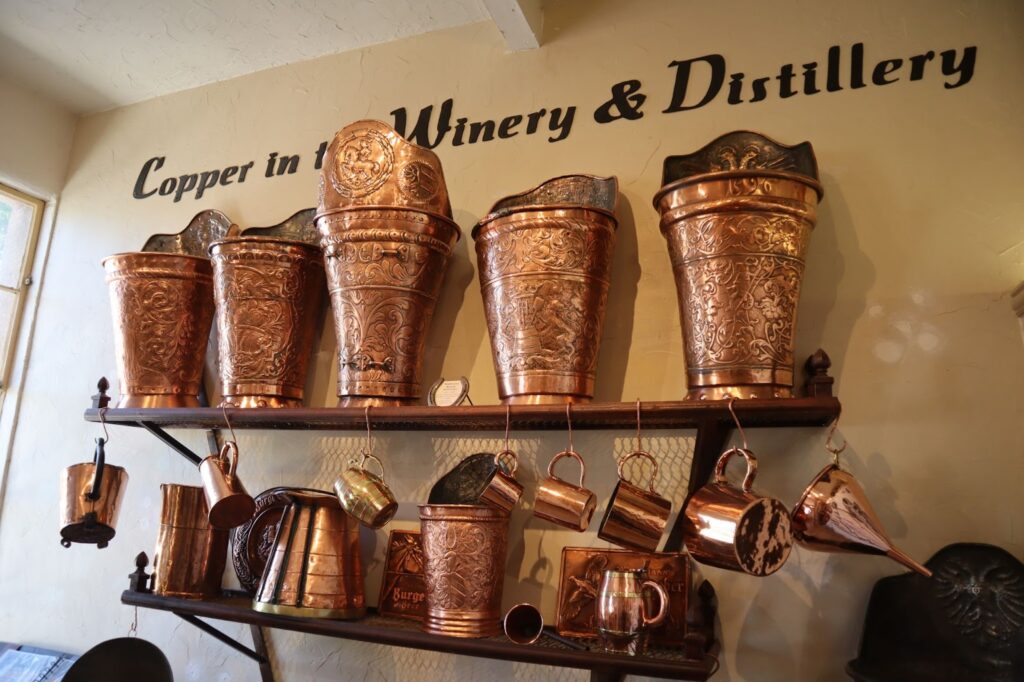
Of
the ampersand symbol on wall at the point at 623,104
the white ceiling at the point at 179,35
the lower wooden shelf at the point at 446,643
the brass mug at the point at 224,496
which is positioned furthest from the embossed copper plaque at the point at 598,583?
the white ceiling at the point at 179,35

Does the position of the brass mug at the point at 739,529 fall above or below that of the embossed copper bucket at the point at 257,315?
below

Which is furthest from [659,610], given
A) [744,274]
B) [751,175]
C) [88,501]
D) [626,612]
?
[88,501]

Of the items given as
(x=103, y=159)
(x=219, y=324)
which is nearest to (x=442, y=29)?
(x=219, y=324)

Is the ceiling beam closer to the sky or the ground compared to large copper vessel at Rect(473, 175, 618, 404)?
closer to the sky

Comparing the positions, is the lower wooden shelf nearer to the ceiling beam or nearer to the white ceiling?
the ceiling beam

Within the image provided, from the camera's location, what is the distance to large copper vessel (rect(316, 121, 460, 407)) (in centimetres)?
136

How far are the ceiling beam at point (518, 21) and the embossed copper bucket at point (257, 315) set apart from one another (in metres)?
0.66

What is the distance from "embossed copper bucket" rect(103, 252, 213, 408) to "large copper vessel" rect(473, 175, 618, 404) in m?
0.79

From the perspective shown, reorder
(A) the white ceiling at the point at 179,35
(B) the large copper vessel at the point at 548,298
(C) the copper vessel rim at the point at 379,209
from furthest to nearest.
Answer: (A) the white ceiling at the point at 179,35 → (C) the copper vessel rim at the point at 379,209 → (B) the large copper vessel at the point at 548,298

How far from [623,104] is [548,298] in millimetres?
562

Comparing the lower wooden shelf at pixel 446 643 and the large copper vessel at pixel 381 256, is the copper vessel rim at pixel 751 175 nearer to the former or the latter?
the large copper vessel at pixel 381 256

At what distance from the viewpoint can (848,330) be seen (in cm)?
126

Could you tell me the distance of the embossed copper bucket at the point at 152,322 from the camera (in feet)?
5.25

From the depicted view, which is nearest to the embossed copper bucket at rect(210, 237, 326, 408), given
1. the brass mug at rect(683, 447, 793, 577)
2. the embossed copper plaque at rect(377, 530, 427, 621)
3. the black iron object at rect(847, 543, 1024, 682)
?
the embossed copper plaque at rect(377, 530, 427, 621)
